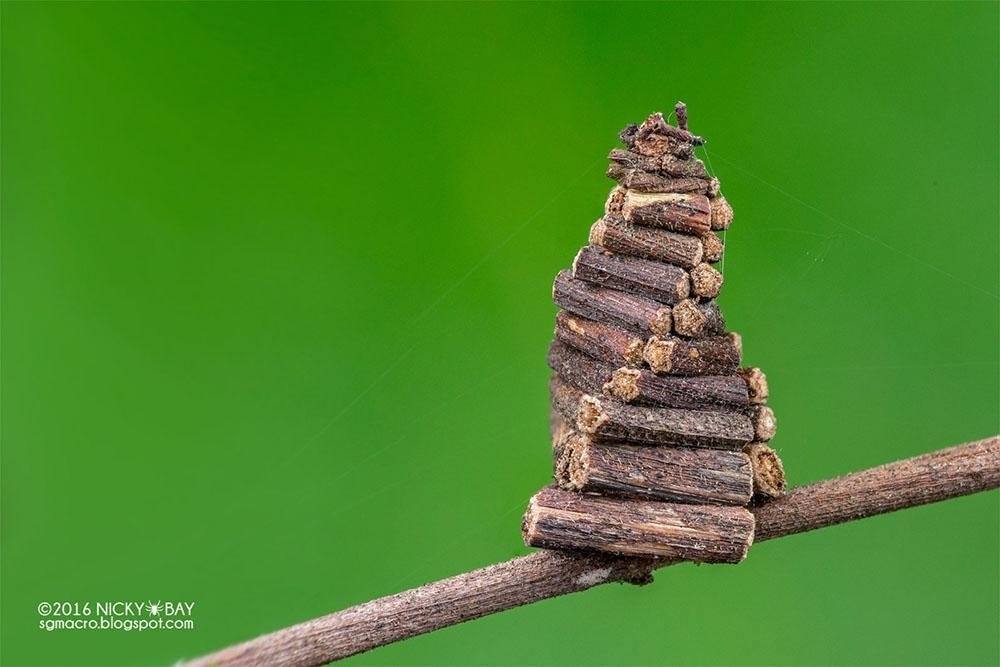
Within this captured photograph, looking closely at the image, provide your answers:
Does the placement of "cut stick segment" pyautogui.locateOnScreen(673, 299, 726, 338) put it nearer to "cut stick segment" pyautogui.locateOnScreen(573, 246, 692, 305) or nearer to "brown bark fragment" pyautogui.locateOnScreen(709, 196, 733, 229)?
"cut stick segment" pyautogui.locateOnScreen(573, 246, 692, 305)

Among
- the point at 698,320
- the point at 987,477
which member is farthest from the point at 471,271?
the point at 987,477

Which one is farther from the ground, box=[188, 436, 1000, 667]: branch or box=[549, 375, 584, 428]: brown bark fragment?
box=[549, 375, 584, 428]: brown bark fragment

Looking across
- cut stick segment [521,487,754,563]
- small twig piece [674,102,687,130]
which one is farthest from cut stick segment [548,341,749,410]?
small twig piece [674,102,687,130]

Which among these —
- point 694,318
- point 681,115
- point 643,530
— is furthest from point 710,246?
point 643,530

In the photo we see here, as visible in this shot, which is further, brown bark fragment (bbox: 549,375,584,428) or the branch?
brown bark fragment (bbox: 549,375,584,428)

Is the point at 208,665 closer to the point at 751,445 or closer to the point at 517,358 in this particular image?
the point at 751,445

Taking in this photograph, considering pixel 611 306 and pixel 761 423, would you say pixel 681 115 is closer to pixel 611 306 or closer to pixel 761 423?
pixel 611 306

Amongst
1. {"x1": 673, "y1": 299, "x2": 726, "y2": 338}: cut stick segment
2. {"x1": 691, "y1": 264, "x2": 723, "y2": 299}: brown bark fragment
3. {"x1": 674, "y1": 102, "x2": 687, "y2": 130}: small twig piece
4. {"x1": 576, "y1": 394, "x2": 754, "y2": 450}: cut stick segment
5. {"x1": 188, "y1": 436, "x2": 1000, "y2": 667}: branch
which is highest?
{"x1": 674, "y1": 102, "x2": 687, "y2": 130}: small twig piece
